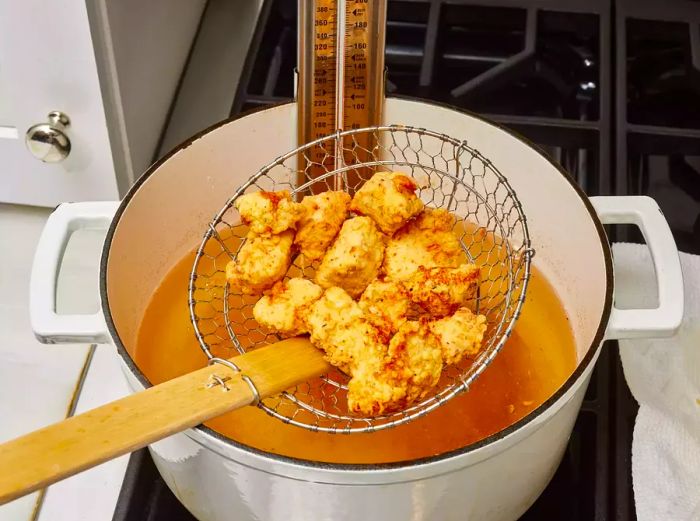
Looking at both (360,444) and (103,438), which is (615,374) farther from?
(103,438)

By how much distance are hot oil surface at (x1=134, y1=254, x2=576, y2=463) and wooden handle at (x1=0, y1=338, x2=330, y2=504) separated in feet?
0.30

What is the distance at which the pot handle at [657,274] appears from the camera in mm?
554

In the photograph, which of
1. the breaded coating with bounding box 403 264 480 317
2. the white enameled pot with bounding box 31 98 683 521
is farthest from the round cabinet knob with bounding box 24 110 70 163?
the breaded coating with bounding box 403 264 480 317

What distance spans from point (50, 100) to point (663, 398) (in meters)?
0.64

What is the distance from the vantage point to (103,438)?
0.44 meters

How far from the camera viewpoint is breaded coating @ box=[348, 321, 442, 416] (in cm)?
53

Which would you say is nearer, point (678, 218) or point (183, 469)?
point (183, 469)

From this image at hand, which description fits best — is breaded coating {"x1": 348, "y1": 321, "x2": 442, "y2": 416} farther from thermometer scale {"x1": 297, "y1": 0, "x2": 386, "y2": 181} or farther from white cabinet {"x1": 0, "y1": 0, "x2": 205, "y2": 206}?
white cabinet {"x1": 0, "y1": 0, "x2": 205, "y2": 206}

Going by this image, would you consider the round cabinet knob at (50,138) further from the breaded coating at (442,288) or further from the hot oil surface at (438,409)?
the breaded coating at (442,288)

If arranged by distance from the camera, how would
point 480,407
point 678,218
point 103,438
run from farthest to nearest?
1. point 678,218
2. point 480,407
3. point 103,438

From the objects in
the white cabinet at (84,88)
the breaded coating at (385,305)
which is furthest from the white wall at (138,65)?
the breaded coating at (385,305)

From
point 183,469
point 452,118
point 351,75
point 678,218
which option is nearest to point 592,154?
point 678,218

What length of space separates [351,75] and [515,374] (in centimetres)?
30

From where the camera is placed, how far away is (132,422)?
449mm
